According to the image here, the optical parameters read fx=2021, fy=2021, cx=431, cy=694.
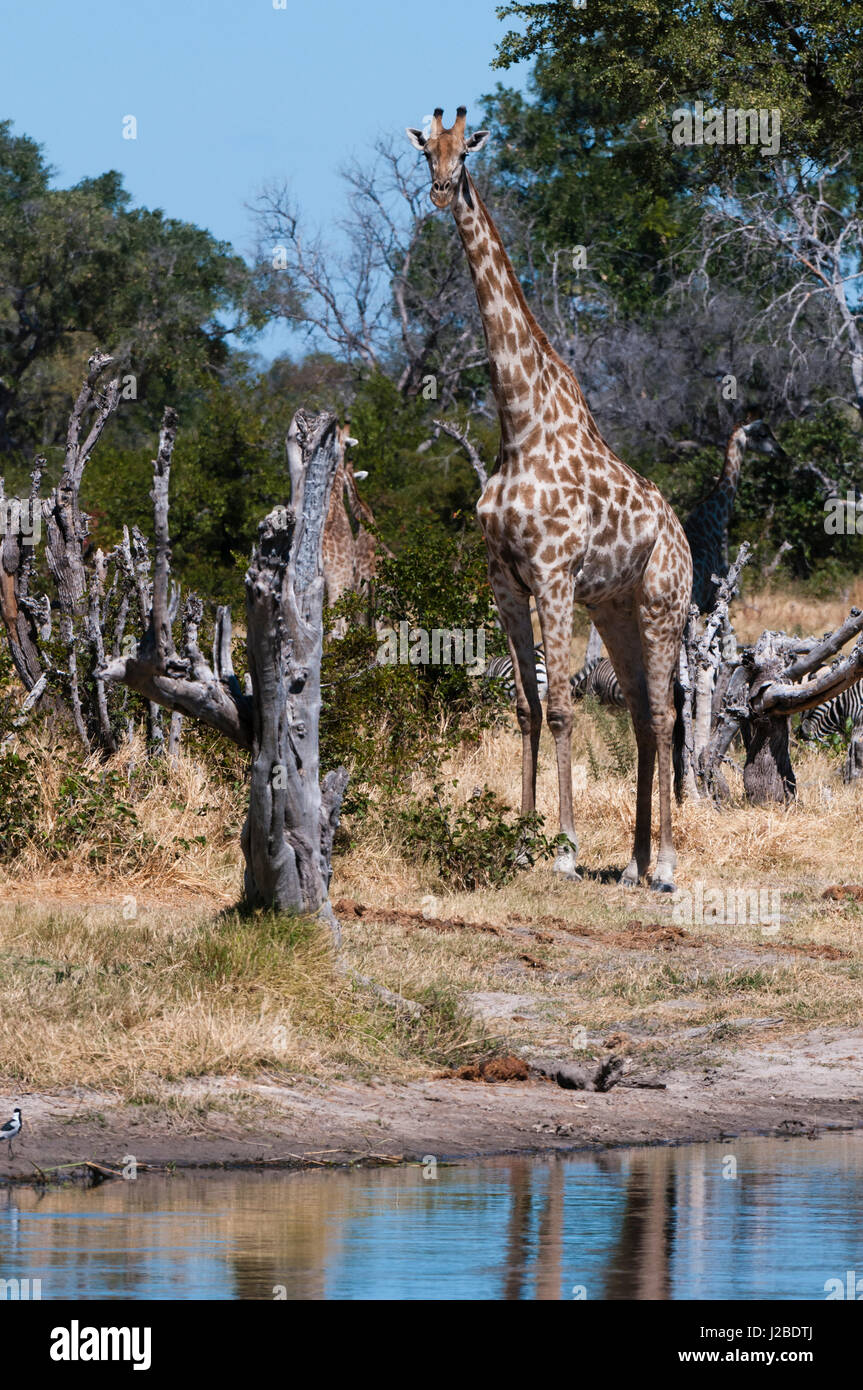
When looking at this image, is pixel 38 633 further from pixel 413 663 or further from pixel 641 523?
pixel 641 523

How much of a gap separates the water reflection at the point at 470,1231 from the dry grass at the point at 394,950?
1.07m

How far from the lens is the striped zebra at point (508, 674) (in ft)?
50.1

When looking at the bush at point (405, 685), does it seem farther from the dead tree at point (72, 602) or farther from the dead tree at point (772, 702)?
the dead tree at point (772, 702)

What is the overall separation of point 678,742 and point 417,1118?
296 inches

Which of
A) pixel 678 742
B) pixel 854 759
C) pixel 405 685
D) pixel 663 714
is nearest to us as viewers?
pixel 663 714

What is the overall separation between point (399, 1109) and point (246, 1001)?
2.72ft

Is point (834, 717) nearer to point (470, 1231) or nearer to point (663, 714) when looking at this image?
point (663, 714)

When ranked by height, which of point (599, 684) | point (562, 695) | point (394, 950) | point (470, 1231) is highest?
point (599, 684)

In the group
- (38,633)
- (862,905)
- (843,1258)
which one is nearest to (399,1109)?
(843,1258)

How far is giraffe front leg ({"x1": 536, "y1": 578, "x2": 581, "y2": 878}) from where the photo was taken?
1170 cm

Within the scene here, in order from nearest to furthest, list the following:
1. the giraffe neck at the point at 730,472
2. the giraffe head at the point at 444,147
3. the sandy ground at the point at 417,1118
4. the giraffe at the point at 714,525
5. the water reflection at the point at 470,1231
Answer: the water reflection at the point at 470,1231
the sandy ground at the point at 417,1118
the giraffe head at the point at 444,147
the giraffe at the point at 714,525
the giraffe neck at the point at 730,472

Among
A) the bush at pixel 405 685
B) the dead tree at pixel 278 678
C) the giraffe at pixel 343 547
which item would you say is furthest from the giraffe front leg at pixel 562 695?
the giraffe at pixel 343 547

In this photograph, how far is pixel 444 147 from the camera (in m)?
11.2

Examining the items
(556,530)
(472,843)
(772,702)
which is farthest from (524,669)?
(772,702)
